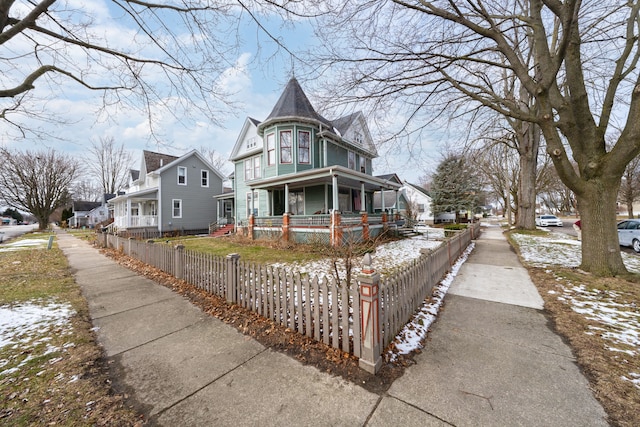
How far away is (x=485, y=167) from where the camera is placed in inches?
1083

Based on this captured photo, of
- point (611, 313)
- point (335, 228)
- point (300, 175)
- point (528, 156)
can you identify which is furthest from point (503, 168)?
point (611, 313)

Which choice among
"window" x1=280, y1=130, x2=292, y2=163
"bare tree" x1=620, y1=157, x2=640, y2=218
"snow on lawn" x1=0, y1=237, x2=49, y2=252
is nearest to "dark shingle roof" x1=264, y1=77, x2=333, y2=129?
"window" x1=280, y1=130, x2=292, y2=163

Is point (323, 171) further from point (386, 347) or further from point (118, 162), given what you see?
point (118, 162)

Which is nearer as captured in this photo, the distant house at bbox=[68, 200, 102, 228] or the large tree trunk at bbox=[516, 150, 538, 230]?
the large tree trunk at bbox=[516, 150, 538, 230]

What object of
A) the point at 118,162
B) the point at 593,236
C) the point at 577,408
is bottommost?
the point at 577,408

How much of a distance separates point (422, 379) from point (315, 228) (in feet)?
32.1

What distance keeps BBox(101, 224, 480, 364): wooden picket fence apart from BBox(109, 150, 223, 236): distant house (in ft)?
53.9

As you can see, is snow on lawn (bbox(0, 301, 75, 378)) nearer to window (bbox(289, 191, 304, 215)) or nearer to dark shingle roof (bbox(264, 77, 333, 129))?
window (bbox(289, 191, 304, 215))

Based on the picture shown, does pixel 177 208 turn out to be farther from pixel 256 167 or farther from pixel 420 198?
pixel 420 198

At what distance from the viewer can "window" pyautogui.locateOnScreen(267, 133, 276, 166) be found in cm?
1592

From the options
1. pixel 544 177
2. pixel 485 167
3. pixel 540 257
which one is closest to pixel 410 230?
pixel 540 257

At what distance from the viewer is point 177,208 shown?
2141 centimetres

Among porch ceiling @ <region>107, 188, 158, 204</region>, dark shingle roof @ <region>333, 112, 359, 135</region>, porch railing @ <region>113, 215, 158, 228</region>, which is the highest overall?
dark shingle roof @ <region>333, 112, 359, 135</region>

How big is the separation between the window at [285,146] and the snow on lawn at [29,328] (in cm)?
1235
